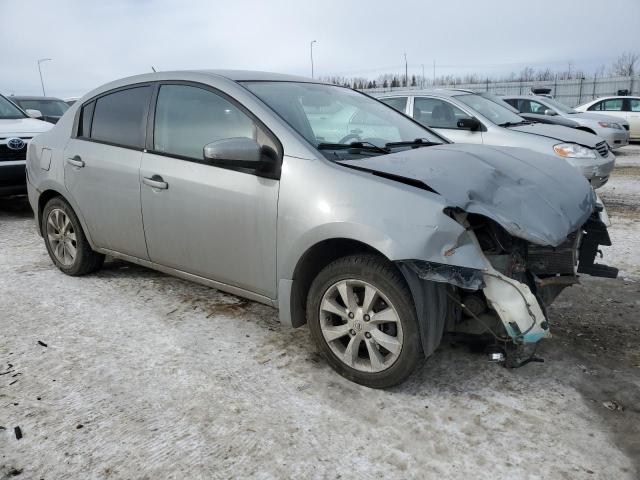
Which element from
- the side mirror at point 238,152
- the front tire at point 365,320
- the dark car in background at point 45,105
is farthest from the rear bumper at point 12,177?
the front tire at point 365,320

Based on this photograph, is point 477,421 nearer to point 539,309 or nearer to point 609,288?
point 539,309

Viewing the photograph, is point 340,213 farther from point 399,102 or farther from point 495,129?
point 399,102

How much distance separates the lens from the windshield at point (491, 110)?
769 centimetres

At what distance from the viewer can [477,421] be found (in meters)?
2.66

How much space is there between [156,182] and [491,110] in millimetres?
5836

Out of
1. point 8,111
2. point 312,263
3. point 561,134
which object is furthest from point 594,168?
point 8,111

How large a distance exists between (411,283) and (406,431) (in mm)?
699

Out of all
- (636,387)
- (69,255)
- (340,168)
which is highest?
(340,168)

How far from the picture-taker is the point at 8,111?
800cm

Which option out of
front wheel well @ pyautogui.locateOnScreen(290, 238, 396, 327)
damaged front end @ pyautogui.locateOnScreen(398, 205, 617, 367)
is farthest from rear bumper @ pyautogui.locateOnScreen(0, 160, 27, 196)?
damaged front end @ pyautogui.locateOnScreen(398, 205, 617, 367)

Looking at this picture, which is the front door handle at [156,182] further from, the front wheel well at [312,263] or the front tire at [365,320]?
the front tire at [365,320]

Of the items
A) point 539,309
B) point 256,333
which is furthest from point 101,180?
point 539,309

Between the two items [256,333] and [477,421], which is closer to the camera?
[477,421]

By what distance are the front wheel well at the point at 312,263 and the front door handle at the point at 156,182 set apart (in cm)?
117
